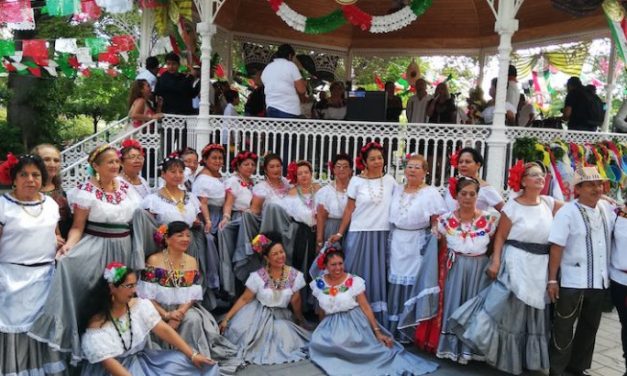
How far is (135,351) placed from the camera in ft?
11.7

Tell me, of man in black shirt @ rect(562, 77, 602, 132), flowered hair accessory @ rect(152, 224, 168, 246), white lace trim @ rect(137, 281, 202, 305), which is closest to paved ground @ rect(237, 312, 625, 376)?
white lace trim @ rect(137, 281, 202, 305)

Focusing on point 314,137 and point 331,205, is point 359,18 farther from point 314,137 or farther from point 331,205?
point 331,205

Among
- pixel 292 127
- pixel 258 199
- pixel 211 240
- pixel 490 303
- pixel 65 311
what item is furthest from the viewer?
pixel 292 127

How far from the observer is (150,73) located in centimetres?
782

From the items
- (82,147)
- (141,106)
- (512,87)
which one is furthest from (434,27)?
(82,147)

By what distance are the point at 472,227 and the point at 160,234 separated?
2.52 meters

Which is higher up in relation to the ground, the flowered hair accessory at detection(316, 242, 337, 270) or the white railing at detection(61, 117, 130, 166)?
the white railing at detection(61, 117, 130, 166)

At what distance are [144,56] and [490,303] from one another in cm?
702

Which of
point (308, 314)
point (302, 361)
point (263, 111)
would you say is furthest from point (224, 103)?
point (302, 361)

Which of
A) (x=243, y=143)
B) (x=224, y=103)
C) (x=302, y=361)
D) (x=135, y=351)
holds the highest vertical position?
(x=224, y=103)

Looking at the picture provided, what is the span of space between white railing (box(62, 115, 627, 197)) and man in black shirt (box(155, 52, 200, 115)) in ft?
0.93

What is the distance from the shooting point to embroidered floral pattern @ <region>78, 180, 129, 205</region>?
12.3 feet

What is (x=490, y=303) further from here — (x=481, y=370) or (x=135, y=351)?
(x=135, y=351)

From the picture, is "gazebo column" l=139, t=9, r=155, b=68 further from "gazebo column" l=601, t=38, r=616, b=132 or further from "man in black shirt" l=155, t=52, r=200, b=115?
"gazebo column" l=601, t=38, r=616, b=132
